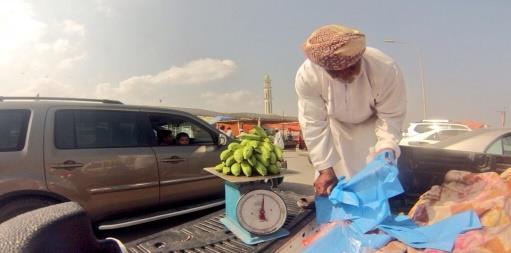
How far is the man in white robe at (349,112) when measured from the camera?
8.00 feet

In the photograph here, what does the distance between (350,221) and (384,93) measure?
3.33 ft

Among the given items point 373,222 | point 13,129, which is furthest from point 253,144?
point 13,129

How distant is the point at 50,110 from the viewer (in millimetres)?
4402

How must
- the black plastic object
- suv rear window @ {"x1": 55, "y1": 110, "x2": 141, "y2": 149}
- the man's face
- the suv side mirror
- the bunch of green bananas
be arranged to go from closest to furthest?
the black plastic object
the man's face
the bunch of green bananas
suv rear window @ {"x1": 55, "y1": 110, "x2": 141, "y2": 149}
the suv side mirror

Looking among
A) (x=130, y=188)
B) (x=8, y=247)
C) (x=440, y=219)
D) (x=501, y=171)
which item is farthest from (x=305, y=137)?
(x=130, y=188)

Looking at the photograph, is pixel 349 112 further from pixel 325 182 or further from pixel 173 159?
pixel 173 159

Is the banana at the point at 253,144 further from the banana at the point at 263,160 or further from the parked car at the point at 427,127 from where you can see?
the parked car at the point at 427,127

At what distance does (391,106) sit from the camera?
2584 mm

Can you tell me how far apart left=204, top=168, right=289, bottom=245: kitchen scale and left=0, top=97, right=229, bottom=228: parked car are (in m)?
2.70

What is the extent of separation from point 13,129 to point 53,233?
12.1ft

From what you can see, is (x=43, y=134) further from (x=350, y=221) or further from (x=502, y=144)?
(x=502, y=144)

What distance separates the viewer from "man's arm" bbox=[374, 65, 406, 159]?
2.50m

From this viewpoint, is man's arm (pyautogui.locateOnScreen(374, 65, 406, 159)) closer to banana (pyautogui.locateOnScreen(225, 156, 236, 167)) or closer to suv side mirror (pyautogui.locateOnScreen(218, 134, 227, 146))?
banana (pyautogui.locateOnScreen(225, 156, 236, 167))

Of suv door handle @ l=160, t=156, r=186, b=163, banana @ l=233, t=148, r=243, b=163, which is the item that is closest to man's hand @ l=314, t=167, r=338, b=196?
banana @ l=233, t=148, r=243, b=163
